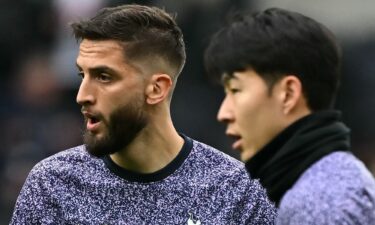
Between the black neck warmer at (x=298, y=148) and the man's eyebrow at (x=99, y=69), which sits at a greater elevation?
the black neck warmer at (x=298, y=148)

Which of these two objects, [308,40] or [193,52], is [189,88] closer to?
[193,52]

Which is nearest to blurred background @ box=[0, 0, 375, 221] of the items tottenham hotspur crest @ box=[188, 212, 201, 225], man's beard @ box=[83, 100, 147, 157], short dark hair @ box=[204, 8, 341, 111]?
man's beard @ box=[83, 100, 147, 157]

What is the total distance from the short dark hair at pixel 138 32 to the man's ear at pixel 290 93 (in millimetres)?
1324

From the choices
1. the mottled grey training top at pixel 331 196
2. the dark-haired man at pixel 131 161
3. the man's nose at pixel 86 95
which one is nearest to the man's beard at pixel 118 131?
the dark-haired man at pixel 131 161

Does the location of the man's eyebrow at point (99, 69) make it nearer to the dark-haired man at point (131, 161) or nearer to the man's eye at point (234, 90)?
the dark-haired man at point (131, 161)

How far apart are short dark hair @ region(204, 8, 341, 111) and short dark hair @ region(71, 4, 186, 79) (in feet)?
3.85

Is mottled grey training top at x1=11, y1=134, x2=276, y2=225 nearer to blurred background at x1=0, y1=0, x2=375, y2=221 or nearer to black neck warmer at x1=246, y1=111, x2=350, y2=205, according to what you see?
black neck warmer at x1=246, y1=111, x2=350, y2=205

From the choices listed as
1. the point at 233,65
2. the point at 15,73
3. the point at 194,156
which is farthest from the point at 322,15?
the point at 233,65

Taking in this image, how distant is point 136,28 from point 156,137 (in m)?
0.50

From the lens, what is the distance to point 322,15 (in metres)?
12.6

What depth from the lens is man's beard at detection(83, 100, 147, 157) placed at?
5.14 metres

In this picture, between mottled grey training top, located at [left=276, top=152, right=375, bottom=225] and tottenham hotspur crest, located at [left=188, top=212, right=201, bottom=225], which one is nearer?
mottled grey training top, located at [left=276, top=152, right=375, bottom=225]

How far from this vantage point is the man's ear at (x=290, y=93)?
4016 mm

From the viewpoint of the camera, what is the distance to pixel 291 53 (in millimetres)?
4016
